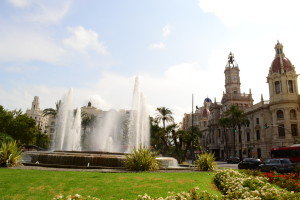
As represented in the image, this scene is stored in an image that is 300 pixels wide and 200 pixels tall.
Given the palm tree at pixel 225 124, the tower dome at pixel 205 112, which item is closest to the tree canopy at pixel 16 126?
the palm tree at pixel 225 124

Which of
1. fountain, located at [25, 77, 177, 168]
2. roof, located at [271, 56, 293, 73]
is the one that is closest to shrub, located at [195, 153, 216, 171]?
fountain, located at [25, 77, 177, 168]

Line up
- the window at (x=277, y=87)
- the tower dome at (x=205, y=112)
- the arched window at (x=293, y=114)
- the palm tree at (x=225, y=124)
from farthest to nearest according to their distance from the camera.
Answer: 1. the tower dome at (x=205, y=112)
2. the palm tree at (x=225, y=124)
3. the window at (x=277, y=87)
4. the arched window at (x=293, y=114)

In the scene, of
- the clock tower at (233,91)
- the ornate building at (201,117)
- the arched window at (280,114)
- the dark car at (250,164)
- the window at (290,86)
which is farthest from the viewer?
the ornate building at (201,117)

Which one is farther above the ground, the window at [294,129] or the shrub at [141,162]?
the window at [294,129]

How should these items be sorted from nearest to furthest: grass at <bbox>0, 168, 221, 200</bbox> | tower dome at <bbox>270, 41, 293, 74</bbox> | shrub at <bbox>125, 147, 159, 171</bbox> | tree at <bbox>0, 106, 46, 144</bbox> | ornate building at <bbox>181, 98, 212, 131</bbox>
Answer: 1. grass at <bbox>0, 168, 221, 200</bbox>
2. shrub at <bbox>125, 147, 159, 171</bbox>
3. tree at <bbox>0, 106, 46, 144</bbox>
4. tower dome at <bbox>270, 41, 293, 74</bbox>
5. ornate building at <bbox>181, 98, 212, 131</bbox>

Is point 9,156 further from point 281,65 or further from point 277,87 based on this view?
point 281,65

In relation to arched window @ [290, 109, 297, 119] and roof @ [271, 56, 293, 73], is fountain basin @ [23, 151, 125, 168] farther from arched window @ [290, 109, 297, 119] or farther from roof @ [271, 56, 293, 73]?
roof @ [271, 56, 293, 73]

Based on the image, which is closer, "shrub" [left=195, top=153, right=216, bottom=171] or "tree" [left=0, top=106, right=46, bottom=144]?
"shrub" [left=195, top=153, right=216, bottom=171]

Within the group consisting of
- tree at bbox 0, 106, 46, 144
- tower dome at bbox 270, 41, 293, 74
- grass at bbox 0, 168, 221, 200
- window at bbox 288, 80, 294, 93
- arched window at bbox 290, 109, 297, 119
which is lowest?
grass at bbox 0, 168, 221, 200

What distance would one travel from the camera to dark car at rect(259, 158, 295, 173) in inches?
833

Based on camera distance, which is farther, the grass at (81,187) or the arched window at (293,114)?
the arched window at (293,114)

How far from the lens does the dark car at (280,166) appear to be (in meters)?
21.2

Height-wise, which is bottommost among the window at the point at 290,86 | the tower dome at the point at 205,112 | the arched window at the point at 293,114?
the arched window at the point at 293,114

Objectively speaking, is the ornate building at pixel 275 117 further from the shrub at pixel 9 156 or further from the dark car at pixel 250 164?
the shrub at pixel 9 156
